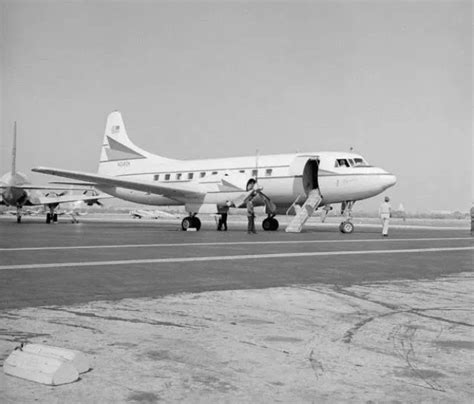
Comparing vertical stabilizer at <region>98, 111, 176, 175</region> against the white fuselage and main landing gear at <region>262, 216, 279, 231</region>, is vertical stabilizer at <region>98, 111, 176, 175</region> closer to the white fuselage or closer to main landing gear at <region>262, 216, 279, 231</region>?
the white fuselage

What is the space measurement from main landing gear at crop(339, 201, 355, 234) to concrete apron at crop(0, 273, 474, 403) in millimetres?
17440

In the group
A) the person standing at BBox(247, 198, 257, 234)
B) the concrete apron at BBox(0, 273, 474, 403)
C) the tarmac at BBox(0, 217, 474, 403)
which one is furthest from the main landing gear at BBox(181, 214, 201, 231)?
the concrete apron at BBox(0, 273, 474, 403)

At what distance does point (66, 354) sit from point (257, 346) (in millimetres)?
1688

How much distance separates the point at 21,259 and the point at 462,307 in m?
8.65

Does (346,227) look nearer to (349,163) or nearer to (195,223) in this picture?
(349,163)

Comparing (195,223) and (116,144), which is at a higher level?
(116,144)

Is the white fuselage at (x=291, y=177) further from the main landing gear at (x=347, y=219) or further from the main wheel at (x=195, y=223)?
the main wheel at (x=195, y=223)

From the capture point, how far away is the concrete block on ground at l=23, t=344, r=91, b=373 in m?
3.69

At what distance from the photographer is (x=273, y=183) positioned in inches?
1017

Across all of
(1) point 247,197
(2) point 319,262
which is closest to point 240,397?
(2) point 319,262

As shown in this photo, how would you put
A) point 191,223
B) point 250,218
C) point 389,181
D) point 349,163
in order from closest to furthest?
point 250,218 → point 389,181 → point 349,163 → point 191,223

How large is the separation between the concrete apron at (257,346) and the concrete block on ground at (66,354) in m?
0.09

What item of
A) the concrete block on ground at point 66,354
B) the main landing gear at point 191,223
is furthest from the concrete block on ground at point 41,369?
the main landing gear at point 191,223

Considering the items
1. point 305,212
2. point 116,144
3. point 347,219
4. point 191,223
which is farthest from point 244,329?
point 116,144
